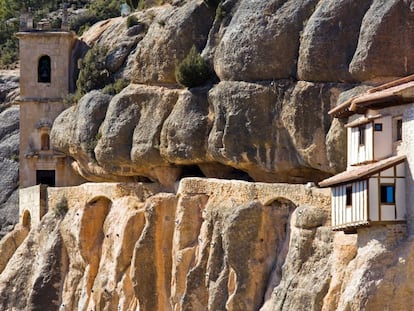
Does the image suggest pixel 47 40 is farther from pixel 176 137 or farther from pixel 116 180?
pixel 176 137

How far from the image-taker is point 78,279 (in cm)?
6656

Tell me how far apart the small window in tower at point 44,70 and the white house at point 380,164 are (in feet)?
89.7

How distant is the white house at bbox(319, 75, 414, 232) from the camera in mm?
45750

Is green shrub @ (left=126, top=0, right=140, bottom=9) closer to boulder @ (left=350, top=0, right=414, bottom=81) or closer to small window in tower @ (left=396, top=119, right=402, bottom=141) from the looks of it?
boulder @ (left=350, top=0, right=414, bottom=81)

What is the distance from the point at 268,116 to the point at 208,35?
620cm

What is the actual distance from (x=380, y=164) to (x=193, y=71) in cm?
1625

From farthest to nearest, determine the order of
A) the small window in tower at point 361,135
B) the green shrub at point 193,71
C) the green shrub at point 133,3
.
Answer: the green shrub at point 133,3 < the green shrub at point 193,71 < the small window in tower at point 361,135

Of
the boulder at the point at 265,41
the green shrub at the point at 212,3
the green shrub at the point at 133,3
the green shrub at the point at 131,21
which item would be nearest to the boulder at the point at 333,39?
the boulder at the point at 265,41

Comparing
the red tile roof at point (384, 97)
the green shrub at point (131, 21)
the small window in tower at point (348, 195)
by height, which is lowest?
the small window in tower at point (348, 195)

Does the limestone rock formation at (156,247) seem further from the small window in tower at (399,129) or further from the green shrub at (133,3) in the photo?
the green shrub at (133,3)

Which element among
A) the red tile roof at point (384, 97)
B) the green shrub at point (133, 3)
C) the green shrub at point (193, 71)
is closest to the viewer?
the red tile roof at point (384, 97)

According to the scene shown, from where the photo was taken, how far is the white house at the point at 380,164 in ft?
150

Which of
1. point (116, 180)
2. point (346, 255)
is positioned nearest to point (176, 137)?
point (116, 180)

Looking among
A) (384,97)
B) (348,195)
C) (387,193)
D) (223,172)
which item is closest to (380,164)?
(387,193)
